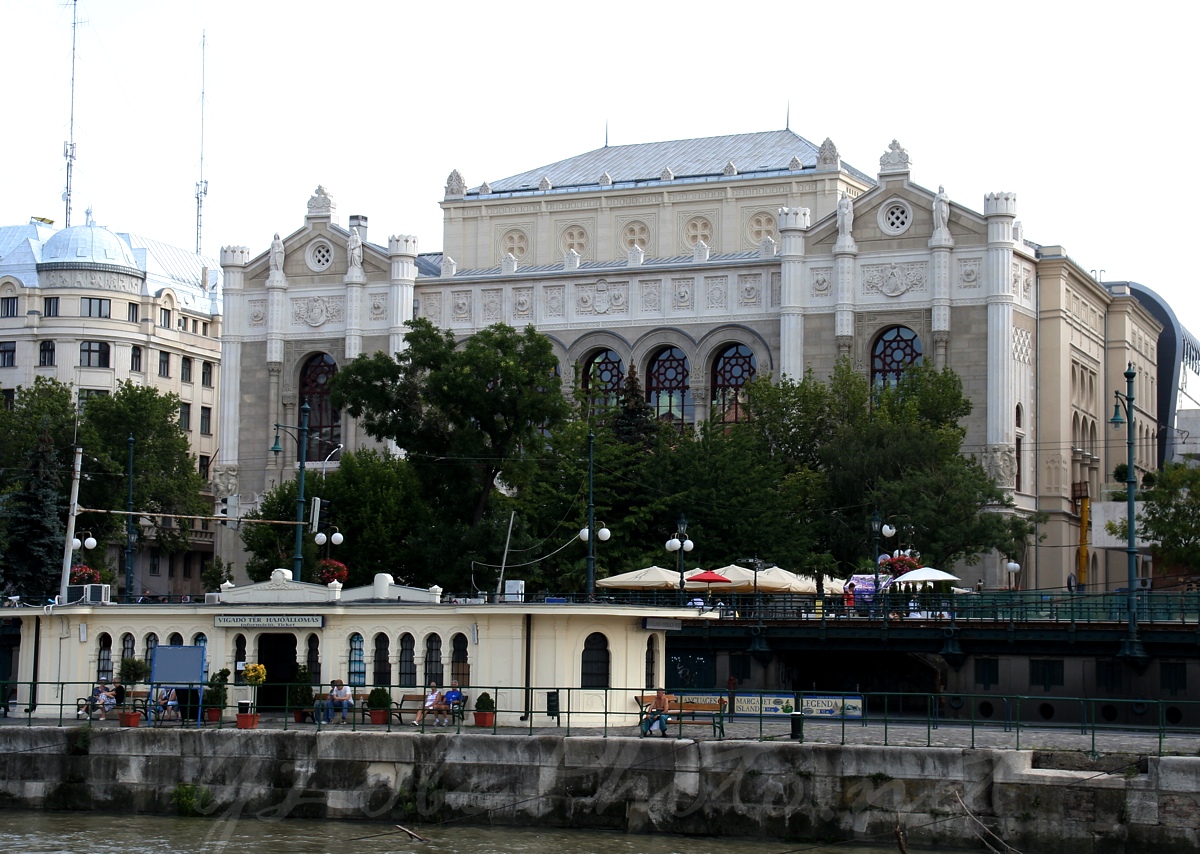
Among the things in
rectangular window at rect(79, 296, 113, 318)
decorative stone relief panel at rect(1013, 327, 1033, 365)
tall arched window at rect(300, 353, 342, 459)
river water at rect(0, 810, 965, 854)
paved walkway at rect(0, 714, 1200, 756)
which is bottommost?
river water at rect(0, 810, 965, 854)

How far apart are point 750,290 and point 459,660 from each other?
168 ft

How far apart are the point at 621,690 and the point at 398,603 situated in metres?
5.50

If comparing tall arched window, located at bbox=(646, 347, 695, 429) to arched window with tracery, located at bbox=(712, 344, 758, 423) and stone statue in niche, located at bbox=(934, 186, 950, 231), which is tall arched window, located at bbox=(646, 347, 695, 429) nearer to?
arched window with tracery, located at bbox=(712, 344, 758, 423)

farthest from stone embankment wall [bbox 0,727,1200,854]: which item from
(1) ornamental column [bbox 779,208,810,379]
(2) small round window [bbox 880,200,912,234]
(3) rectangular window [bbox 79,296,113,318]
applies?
(3) rectangular window [bbox 79,296,113,318]

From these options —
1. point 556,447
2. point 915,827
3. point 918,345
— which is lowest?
point 915,827

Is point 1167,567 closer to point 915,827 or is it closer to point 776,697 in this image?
point 776,697

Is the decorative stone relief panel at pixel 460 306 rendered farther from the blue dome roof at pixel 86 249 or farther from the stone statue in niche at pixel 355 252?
the blue dome roof at pixel 86 249

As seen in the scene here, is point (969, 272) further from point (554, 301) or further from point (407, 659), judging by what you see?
point (407, 659)

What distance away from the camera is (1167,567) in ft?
265

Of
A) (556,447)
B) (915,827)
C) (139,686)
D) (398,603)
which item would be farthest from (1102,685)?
(556,447)

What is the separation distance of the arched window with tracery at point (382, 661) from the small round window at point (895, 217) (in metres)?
50.7

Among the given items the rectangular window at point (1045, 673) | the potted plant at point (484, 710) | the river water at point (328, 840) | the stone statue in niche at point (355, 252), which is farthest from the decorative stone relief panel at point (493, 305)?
the river water at point (328, 840)

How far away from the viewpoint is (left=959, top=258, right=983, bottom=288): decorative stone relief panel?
8762 centimetres

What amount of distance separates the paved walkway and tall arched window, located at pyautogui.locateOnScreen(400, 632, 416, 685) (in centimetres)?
214
